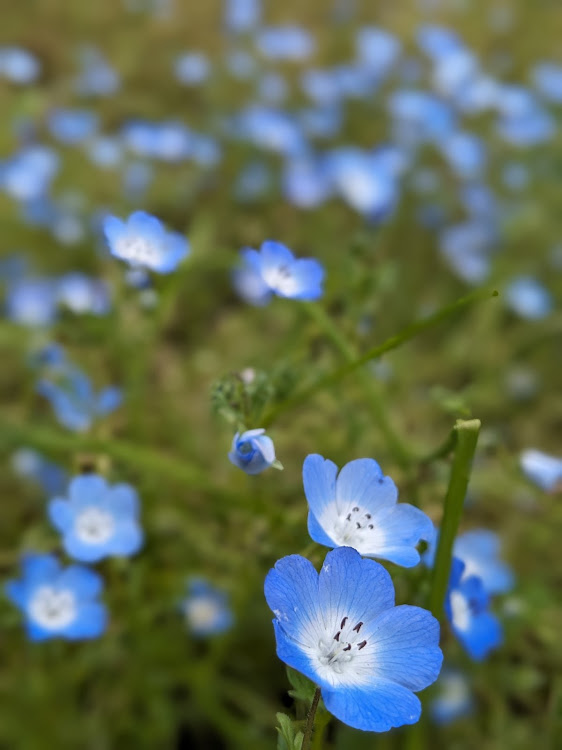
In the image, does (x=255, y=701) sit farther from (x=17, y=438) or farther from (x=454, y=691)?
(x=17, y=438)

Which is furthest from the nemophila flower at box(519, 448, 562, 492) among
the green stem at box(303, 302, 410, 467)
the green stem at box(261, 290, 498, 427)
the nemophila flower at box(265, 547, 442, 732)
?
the nemophila flower at box(265, 547, 442, 732)

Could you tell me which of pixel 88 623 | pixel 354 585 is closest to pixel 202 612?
pixel 88 623

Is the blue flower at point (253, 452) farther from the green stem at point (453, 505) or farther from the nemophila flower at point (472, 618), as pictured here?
the nemophila flower at point (472, 618)

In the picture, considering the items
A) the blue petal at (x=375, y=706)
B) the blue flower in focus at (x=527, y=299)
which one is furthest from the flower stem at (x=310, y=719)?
the blue flower in focus at (x=527, y=299)

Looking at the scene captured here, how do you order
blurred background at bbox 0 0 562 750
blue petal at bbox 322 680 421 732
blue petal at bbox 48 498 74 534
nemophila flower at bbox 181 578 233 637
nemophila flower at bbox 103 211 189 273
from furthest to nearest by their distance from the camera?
nemophila flower at bbox 181 578 233 637 < blurred background at bbox 0 0 562 750 < blue petal at bbox 48 498 74 534 < nemophila flower at bbox 103 211 189 273 < blue petal at bbox 322 680 421 732

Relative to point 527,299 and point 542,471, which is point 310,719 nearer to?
point 542,471

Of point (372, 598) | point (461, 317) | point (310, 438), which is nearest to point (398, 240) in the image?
point (461, 317)

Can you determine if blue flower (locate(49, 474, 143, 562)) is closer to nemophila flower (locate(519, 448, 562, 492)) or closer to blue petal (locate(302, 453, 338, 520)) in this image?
blue petal (locate(302, 453, 338, 520))
